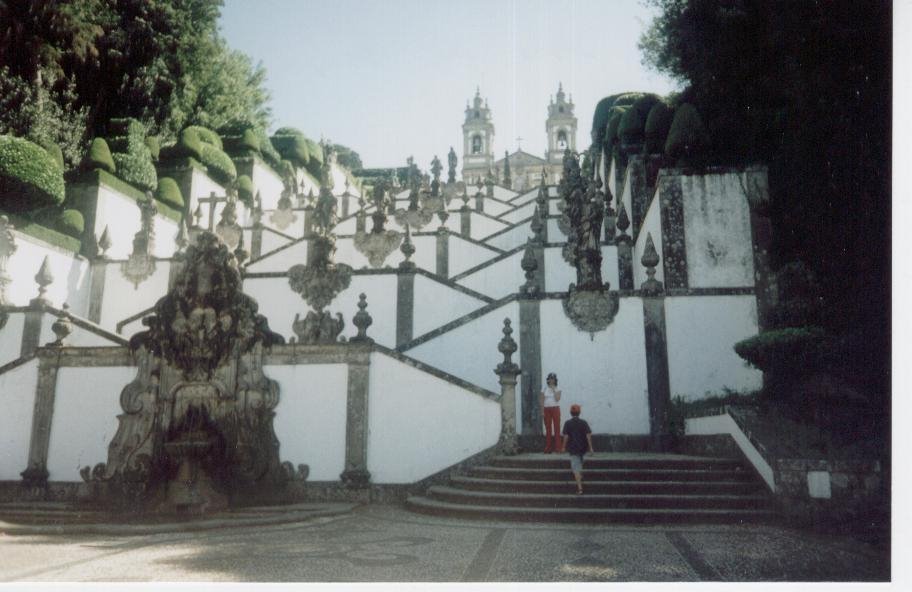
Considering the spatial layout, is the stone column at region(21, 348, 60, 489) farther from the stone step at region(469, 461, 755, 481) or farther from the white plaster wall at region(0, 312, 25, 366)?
the stone step at region(469, 461, 755, 481)

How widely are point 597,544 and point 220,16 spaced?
7125 mm

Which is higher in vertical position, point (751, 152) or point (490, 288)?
point (751, 152)

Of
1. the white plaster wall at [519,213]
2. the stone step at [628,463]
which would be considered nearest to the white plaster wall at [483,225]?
the white plaster wall at [519,213]

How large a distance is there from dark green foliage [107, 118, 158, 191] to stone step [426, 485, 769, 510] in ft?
48.2

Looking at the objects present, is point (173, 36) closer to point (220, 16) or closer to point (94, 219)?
point (220, 16)

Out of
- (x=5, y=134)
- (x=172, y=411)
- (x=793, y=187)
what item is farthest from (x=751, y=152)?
(x=5, y=134)

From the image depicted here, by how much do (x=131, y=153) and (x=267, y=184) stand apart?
6336mm

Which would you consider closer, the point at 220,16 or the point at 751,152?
the point at 220,16

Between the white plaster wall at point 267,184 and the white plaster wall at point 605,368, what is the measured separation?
14.5 m

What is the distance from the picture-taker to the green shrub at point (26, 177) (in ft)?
44.3

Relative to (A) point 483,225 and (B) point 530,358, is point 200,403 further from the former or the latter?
(A) point 483,225

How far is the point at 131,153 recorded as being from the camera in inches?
698

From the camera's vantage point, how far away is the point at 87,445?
337 inches
